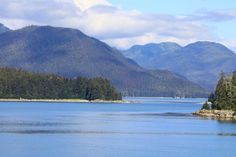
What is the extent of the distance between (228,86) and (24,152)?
98939mm

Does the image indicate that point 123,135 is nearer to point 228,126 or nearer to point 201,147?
point 201,147

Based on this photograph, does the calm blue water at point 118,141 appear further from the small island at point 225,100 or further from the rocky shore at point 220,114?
the small island at point 225,100

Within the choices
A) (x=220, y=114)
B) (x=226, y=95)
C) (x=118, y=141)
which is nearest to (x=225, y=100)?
(x=226, y=95)

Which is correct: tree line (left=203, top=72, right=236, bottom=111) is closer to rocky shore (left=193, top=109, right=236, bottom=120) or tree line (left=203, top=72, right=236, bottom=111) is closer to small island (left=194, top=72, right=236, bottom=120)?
small island (left=194, top=72, right=236, bottom=120)

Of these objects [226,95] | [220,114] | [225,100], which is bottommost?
[220,114]

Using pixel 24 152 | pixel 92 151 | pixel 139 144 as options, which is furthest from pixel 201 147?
pixel 24 152

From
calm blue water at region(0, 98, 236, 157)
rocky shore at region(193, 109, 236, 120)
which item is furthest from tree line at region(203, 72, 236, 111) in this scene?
calm blue water at region(0, 98, 236, 157)

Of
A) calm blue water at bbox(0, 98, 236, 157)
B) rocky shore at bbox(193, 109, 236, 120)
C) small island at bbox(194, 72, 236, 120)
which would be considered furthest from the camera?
small island at bbox(194, 72, 236, 120)

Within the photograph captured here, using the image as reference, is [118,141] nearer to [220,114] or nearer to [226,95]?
[220,114]

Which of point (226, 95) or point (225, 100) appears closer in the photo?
point (226, 95)

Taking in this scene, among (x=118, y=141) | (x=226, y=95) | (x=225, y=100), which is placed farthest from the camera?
(x=225, y=100)

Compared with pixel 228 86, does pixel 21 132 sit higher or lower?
lower

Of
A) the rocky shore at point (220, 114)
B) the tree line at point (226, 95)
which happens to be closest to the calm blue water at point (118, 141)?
the rocky shore at point (220, 114)

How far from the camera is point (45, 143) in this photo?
285 feet
